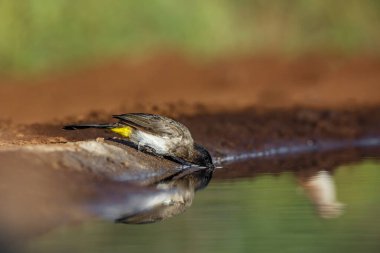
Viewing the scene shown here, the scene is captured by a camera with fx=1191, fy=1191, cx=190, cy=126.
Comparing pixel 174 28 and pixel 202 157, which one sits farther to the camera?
pixel 174 28

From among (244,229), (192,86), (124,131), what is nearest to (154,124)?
(124,131)

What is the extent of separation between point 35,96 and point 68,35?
2.14 meters

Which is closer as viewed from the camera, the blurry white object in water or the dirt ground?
the blurry white object in water

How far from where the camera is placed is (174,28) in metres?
21.5

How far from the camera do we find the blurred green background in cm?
2045

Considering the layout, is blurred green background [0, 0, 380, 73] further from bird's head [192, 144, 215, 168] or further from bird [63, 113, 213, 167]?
bird's head [192, 144, 215, 168]

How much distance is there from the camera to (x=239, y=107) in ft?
56.6

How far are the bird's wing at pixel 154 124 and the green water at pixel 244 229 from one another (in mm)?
1348

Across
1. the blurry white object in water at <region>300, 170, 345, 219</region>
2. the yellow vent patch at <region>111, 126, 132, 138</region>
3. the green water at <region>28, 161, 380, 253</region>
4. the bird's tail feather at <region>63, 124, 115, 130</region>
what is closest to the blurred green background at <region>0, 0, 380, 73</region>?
the bird's tail feather at <region>63, 124, 115, 130</region>

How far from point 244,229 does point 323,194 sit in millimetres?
1778

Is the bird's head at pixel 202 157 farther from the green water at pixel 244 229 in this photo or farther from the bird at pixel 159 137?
the green water at pixel 244 229

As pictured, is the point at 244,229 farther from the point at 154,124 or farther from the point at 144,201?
the point at 154,124

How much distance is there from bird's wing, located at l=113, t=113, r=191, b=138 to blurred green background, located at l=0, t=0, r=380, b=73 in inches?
300

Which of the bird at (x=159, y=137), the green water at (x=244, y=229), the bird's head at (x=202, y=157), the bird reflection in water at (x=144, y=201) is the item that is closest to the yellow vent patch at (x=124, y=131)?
the bird at (x=159, y=137)
